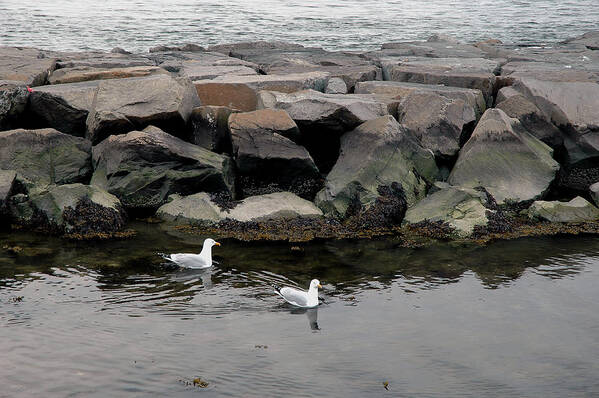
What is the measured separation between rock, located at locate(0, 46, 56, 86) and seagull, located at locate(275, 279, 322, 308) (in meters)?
12.7

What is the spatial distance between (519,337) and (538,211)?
6.59 metres

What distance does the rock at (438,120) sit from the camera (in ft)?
63.7

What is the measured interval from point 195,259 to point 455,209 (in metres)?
6.48

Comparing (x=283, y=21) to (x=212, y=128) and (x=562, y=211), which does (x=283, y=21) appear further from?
(x=562, y=211)

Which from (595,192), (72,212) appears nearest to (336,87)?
(595,192)

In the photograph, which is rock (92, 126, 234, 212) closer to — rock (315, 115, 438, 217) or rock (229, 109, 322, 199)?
rock (229, 109, 322, 199)

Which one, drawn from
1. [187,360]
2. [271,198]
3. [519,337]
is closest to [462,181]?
[271,198]

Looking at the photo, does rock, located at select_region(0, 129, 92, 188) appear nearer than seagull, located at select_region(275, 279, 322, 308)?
No

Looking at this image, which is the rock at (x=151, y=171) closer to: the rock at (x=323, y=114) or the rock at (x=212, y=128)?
the rock at (x=212, y=128)

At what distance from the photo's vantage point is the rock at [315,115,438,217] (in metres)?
17.4

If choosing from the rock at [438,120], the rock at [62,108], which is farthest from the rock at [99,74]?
the rock at [438,120]

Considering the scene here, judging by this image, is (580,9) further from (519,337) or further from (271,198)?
(519,337)

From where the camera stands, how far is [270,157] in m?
18.0

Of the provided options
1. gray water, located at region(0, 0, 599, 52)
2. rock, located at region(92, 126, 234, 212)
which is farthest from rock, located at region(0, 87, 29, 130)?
gray water, located at region(0, 0, 599, 52)
